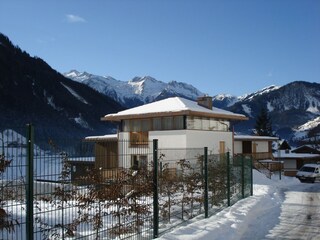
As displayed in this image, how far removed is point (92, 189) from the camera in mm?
7145

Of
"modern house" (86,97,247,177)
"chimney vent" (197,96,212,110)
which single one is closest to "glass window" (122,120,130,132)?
"modern house" (86,97,247,177)

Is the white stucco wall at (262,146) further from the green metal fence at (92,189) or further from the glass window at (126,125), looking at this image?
the green metal fence at (92,189)

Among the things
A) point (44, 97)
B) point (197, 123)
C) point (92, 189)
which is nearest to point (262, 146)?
point (197, 123)

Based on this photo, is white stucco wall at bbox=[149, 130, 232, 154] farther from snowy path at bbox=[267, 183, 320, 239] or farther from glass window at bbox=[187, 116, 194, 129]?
snowy path at bbox=[267, 183, 320, 239]

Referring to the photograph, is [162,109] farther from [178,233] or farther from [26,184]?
[26,184]

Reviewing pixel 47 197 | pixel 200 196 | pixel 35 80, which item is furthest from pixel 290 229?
pixel 35 80

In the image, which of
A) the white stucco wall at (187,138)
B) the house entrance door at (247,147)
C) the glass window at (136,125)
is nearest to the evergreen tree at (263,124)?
the house entrance door at (247,147)

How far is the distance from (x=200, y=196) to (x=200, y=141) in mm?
22342

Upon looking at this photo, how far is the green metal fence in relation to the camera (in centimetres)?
550

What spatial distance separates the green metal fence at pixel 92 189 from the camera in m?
5.50

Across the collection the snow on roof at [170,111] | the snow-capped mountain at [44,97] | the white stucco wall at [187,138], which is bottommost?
the white stucco wall at [187,138]

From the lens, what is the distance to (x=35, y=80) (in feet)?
410

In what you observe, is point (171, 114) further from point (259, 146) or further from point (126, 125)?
point (259, 146)

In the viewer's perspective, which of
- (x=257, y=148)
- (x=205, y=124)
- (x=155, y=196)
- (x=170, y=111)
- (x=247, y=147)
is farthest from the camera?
(x=257, y=148)
